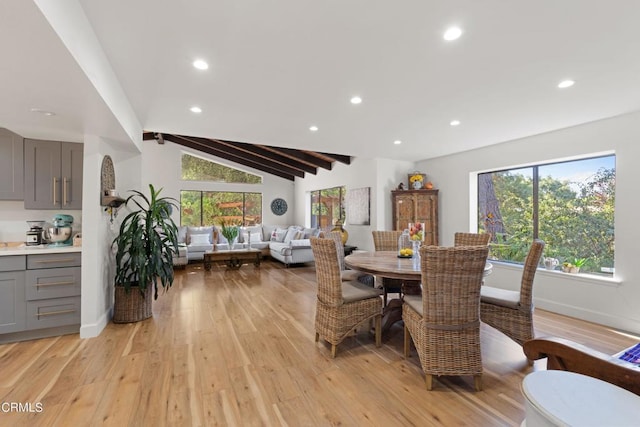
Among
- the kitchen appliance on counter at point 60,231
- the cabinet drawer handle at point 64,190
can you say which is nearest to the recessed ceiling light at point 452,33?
the cabinet drawer handle at point 64,190

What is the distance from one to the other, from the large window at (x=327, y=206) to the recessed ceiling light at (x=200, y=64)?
200 inches

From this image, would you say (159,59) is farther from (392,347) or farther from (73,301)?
(392,347)

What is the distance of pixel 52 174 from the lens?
312 cm

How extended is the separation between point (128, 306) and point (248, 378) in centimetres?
197

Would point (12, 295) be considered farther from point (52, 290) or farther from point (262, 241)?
point (262, 241)

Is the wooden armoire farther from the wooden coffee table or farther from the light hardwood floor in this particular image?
the wooden coffee table

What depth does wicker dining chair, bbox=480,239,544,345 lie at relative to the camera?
2301 mm

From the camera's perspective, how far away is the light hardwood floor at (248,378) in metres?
1.75

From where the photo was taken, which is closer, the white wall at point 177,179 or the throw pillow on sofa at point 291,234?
the throw pillow on sofa at point 291,234

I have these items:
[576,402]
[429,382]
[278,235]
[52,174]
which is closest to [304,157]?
[278,235]

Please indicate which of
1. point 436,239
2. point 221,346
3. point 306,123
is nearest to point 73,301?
point 221,346

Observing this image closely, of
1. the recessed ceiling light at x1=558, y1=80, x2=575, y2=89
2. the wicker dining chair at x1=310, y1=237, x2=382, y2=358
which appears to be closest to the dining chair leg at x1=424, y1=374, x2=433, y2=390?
the wicker dining chair at x1=310, y1=237, x2=382, y2=358

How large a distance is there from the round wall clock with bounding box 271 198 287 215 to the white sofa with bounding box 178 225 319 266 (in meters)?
0.60

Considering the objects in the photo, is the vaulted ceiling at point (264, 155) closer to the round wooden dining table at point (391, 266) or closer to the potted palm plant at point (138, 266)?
the potted palm plant at point (138, 266)
